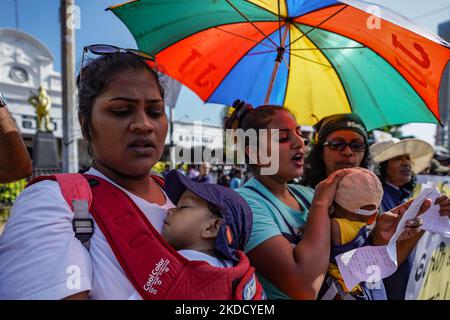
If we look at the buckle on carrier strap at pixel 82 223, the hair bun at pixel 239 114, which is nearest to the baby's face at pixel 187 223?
the buckle on carrier strap at pixel 82 223

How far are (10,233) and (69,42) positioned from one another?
6.50m

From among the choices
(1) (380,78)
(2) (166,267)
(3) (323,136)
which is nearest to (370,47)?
(1) (380,78)

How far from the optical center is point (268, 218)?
149 cm

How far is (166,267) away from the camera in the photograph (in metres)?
0.95

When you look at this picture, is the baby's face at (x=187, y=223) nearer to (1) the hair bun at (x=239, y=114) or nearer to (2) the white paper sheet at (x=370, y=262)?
(2) the white paper sheet at (x=370, y=262)

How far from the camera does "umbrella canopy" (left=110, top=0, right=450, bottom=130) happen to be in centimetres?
214

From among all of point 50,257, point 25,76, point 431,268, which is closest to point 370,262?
point 50,257

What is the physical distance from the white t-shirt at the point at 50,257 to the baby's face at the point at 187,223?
22 centimetres

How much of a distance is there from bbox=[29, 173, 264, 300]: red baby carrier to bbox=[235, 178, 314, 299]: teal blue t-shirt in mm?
374

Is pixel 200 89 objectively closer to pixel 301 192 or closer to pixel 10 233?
pixel 301 192

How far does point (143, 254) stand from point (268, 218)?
70 cm

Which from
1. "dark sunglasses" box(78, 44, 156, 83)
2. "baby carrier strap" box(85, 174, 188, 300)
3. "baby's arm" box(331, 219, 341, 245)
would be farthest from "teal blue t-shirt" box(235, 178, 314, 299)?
"dark sunglasses" box(78, 44, 156, 83)

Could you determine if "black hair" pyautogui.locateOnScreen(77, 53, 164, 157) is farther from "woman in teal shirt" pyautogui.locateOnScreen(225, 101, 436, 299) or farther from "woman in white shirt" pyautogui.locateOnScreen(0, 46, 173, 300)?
"woman in teal shirt" pyautogui.locateOnScreen(225, 101, 436, 299)

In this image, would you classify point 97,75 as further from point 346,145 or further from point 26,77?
point 26,77
